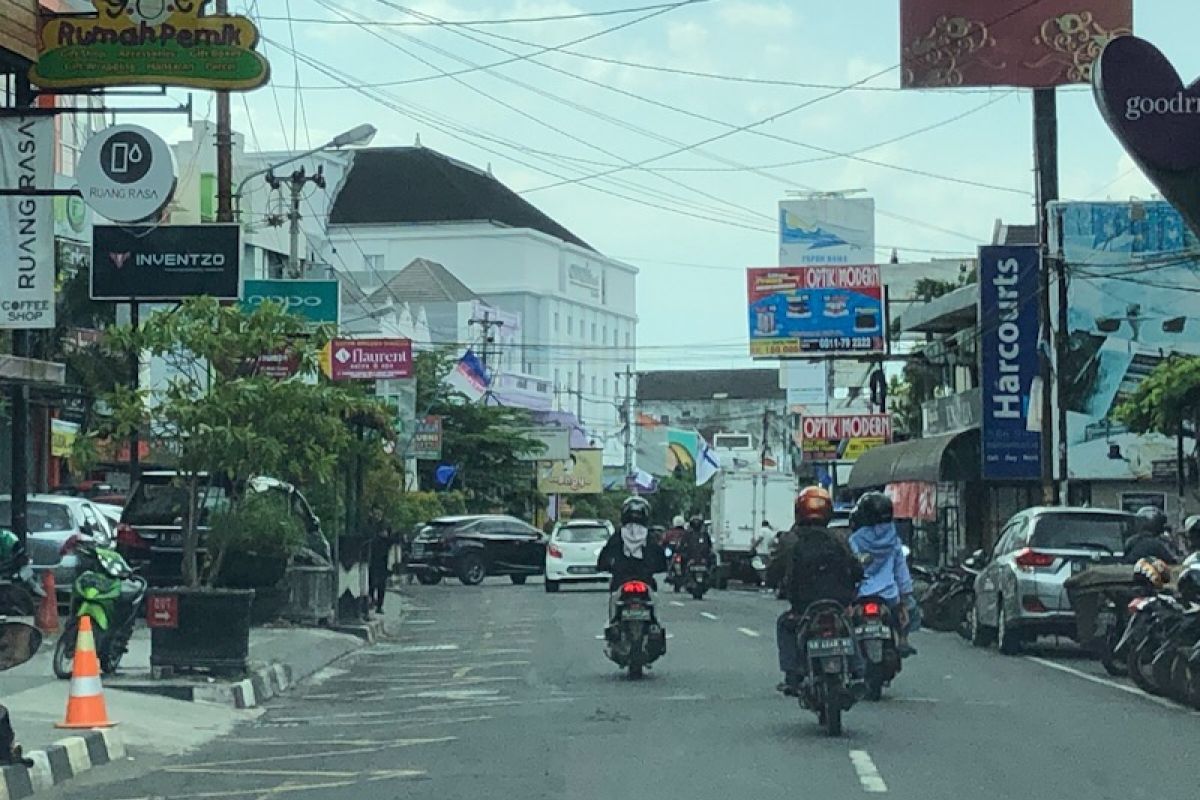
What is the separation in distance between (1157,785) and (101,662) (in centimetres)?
989

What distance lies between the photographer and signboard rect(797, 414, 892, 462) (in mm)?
62000

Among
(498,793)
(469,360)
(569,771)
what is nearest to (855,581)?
(569,771)

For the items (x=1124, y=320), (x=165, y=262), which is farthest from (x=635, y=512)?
(x=1124, y=320)

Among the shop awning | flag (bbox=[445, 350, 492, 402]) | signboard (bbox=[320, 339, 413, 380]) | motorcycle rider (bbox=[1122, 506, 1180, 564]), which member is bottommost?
motorcycle rider (bbox=[1122, 506, 1180, 564])

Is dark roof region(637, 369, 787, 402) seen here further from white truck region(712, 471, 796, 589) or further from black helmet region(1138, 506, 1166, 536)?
black helmet region(1138, 506, 1166, 536)

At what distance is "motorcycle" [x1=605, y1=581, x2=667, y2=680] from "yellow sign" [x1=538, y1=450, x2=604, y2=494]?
67.7 meters

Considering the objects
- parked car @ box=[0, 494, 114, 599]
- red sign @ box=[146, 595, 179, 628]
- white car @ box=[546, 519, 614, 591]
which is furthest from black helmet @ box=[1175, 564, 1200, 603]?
white car @ box=[546, 519, 614, 591]

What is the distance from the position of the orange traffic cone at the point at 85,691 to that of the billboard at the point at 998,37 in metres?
35.1

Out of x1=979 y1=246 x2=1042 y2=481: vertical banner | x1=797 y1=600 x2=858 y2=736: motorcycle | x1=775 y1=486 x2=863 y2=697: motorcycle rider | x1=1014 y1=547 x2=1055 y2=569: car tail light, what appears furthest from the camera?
x1=979 y1=246 x2=1042 y2=481: vertical banner

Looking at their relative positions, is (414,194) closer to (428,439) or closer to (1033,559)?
(428,439)

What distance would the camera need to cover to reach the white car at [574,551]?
140 ft

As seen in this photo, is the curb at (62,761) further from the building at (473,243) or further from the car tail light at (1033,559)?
the building at (473,243)

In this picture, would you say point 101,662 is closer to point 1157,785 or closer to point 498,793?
point 498,793

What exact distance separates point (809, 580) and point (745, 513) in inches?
1400
